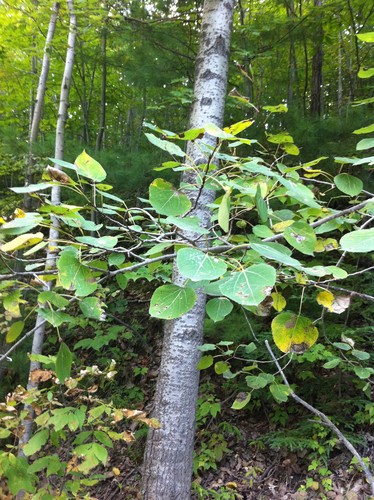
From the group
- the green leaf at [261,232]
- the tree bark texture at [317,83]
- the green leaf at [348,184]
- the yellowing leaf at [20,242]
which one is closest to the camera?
the yellowing leaf at [20,242]

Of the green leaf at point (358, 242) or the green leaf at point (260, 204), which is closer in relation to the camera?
the green leaf at point (358, 242)

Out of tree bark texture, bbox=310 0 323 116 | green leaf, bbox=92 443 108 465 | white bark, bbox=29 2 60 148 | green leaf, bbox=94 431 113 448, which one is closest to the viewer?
green leaf, bbox=92 443 108 465

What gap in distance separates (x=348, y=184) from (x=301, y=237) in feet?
0.87

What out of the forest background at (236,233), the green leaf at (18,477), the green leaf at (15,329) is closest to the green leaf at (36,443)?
the green leaf at (18,477)

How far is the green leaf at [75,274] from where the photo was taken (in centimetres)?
58

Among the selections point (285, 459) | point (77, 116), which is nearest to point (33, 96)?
point (77, 116)

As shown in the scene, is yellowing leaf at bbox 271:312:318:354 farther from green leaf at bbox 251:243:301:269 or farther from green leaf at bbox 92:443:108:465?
green leaf at bbox 92:443:108:465

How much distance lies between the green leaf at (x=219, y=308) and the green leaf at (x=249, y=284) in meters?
0.20

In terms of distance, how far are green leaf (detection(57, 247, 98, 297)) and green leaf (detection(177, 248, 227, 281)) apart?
21 centimetres

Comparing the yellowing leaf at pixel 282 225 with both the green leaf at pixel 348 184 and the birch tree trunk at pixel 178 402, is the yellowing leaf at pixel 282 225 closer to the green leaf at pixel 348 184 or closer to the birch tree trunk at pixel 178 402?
the green leaf at pixel 348 184

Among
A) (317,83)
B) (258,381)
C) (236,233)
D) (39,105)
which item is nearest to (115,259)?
(258,381)

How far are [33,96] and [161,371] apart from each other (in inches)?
246

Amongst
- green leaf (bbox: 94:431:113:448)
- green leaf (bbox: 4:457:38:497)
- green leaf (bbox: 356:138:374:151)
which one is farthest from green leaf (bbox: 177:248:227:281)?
green leaf (bbox: 4:457:38:497)

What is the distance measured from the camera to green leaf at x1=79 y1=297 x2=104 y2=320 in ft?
2.38
